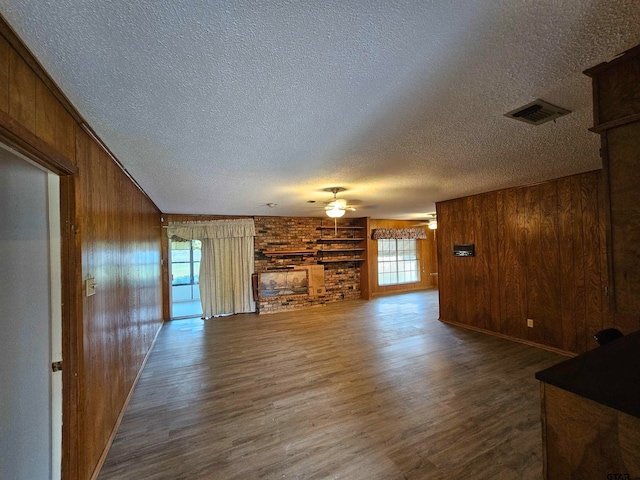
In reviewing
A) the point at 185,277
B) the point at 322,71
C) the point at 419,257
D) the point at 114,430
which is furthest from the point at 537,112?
the point at 185,277

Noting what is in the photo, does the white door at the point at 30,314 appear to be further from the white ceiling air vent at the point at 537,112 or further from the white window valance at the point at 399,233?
the white window valance at the point at 399,233

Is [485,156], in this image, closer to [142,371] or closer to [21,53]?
[21,53]

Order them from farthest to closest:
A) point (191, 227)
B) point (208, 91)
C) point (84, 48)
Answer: point (191, 227) < point (208, 91) < point (84, 48)

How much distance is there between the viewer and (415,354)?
11.4 ft

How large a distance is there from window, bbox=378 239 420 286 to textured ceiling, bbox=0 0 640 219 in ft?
19.3

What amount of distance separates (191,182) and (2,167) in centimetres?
171

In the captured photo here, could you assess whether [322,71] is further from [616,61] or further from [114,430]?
[114,430]

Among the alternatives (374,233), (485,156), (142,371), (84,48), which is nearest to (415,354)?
(485,156)

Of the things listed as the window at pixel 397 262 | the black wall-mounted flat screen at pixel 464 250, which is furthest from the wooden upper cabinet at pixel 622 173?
the window at pixel 397 262

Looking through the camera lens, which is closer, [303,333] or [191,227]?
[303,333]

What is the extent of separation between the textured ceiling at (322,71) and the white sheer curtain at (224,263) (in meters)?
3.61

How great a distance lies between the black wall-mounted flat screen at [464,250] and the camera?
4477mm

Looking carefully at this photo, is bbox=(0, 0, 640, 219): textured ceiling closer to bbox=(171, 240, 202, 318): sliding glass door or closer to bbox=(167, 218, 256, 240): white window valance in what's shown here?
bbox=(167, 218, 256, 240): white window valance

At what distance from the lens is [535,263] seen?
12.0 ft
